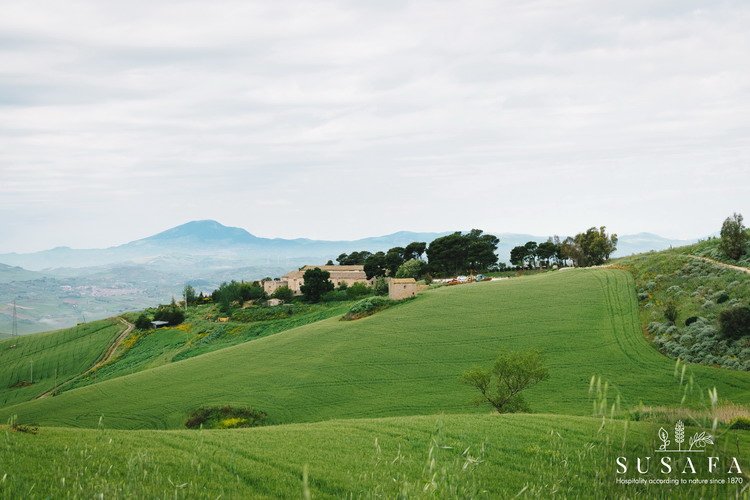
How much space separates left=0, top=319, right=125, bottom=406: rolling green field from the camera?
84.8 meters

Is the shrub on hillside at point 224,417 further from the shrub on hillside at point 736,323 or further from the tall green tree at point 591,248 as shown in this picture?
the tall green tree at point 591,248

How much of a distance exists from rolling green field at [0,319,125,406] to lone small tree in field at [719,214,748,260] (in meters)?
87.7

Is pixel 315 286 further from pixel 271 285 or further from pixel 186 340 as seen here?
pixel 271 285

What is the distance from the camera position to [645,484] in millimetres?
11195

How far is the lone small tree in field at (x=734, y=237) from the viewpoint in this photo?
6650cm

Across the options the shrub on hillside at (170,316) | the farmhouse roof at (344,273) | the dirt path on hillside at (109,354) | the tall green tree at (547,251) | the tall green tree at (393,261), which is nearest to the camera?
the dirt path on hillside at (109,354)

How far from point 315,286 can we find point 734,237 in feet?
263

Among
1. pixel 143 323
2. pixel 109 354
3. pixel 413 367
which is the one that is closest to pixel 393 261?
pixel 143 323

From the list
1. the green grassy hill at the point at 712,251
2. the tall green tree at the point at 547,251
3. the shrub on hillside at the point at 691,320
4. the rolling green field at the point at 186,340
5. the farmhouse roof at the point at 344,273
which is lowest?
the rolling green field at the point at 186,340

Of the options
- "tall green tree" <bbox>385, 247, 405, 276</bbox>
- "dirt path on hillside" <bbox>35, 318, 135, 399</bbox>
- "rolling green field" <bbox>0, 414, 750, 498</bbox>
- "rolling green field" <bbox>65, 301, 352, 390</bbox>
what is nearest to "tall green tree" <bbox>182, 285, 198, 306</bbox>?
"dirt path on hillside" <bbox>35, 318, 135, 399</bbox>

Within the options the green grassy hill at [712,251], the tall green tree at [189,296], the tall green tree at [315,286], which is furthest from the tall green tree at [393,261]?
the green grassy hill at [712,251]

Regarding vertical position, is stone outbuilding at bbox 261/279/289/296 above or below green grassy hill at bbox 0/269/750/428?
above

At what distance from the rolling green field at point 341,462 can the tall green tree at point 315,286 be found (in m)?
105

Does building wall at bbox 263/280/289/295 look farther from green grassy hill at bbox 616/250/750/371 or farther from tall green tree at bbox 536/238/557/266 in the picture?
green grassy hill at bbox 616/250/750/371
